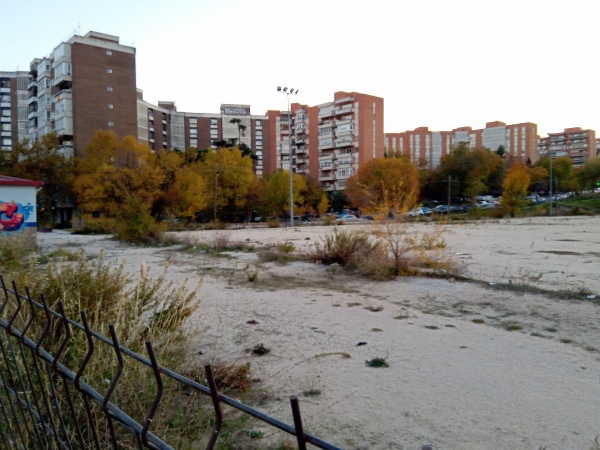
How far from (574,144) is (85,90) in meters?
150

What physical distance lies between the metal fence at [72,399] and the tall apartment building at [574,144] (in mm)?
162584

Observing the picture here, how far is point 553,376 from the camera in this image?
4.55 meters

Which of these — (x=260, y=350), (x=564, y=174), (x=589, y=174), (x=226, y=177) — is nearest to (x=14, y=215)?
(x=260, y=350)

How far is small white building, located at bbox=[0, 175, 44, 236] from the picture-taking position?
18328 millimetres

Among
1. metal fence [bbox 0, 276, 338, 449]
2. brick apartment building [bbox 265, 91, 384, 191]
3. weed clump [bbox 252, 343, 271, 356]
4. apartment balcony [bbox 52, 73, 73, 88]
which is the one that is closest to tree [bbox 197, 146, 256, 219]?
apartment balcony [bbox 52, 73, 73, 88]

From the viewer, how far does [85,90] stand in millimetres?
60406

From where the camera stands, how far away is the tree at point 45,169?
51.2 metres

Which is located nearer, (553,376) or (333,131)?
(553,376)

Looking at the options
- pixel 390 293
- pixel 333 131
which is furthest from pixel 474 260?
pixel 333 131

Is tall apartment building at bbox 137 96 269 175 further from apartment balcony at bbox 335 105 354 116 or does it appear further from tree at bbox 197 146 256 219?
tree at bbox 197 146 256 219

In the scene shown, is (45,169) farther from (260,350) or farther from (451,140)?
(451,140)

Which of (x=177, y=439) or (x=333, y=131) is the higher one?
(x=333, y=131)

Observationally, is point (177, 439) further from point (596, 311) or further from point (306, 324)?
point (596, 311)

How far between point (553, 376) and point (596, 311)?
3.31m
